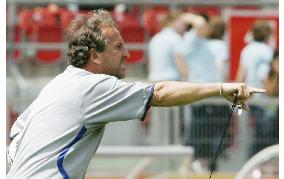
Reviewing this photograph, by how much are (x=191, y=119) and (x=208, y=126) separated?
22 cm

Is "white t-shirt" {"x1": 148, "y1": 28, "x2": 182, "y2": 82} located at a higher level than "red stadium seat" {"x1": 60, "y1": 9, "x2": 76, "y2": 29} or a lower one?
lower

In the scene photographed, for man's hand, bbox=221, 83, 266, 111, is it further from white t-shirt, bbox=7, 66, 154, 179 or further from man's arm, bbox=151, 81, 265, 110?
white t-shirt, bbox=7, 66, 154, 179

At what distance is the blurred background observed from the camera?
12.2m

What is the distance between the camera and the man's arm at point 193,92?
19.0 feet

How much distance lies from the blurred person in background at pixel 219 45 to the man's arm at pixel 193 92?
6.81m

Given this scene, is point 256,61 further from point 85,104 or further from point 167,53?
point 85,104

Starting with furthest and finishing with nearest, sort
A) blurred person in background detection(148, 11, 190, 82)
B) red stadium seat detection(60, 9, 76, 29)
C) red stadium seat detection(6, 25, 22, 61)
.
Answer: red stadium seat detection(60, 9, 76, 29) < red stadium seat detection(6, 25, 22, 61) < blurred person in background detection(148, 11, 190, 82)

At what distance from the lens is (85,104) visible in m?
5.93

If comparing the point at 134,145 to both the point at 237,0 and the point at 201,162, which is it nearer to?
the point at 201,162

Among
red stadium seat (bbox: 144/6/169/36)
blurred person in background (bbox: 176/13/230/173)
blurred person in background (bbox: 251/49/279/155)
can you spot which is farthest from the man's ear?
red stadium seat (bbox: 144/6/169/36)

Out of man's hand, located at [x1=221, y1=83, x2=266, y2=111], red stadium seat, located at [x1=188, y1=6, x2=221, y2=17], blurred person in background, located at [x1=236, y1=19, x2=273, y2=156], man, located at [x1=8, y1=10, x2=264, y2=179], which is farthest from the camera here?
red stadium seat, located at [x1=188, y1=6, x2=221, y2=17]

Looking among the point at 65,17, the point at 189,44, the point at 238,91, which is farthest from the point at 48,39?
the point at 238,91

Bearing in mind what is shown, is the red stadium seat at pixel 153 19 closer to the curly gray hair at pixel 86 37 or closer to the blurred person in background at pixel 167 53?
the blurred person in background at pixel 167 53
